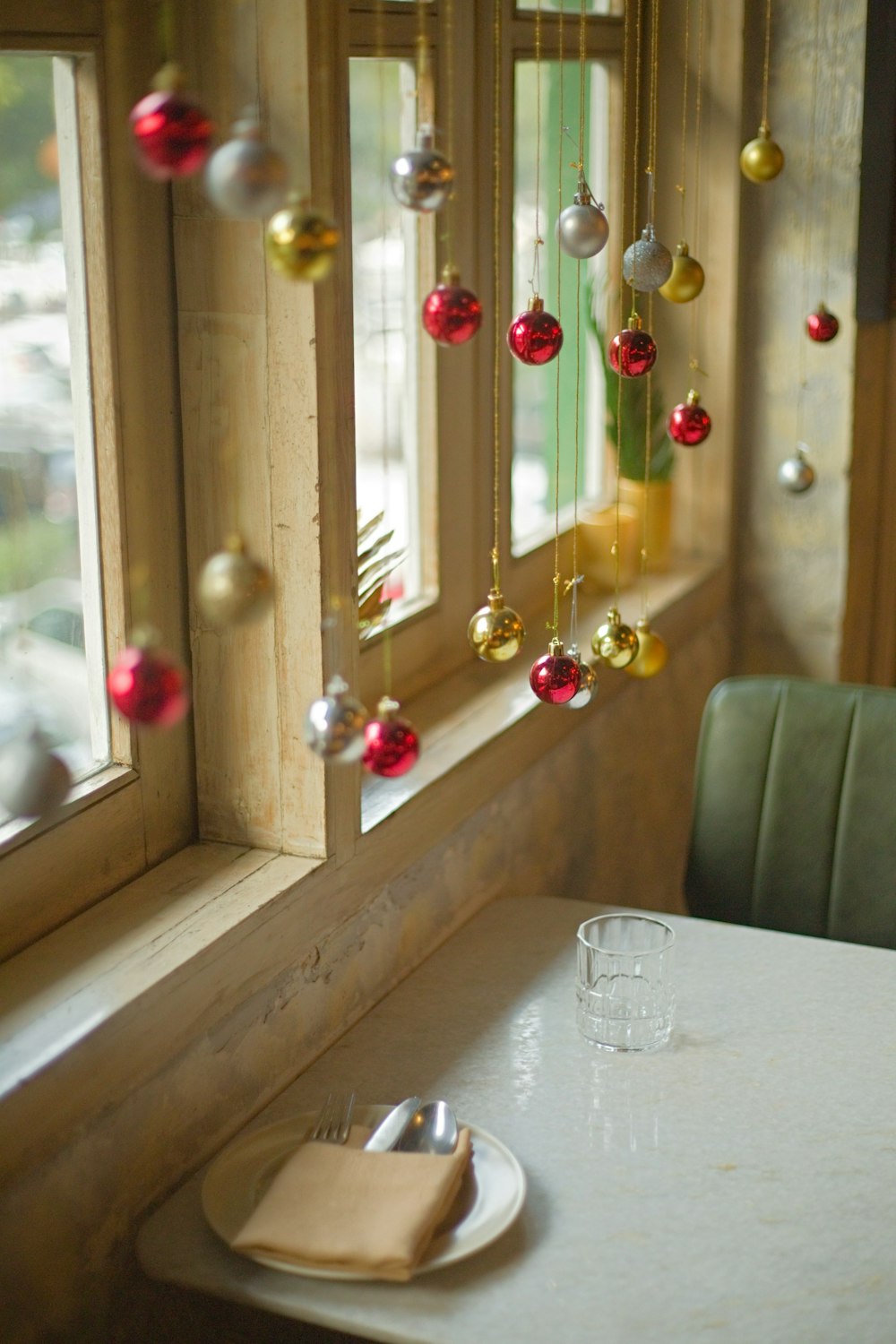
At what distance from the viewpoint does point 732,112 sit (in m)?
2.71

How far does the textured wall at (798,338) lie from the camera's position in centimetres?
269

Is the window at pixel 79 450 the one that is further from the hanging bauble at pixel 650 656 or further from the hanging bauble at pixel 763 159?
the hanging bauble at pixel 763 159

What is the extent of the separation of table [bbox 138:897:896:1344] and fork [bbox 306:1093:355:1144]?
0.06 metres

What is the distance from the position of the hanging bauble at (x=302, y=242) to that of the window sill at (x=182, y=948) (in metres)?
0.65

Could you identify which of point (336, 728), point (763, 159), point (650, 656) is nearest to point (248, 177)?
point (336, 728)

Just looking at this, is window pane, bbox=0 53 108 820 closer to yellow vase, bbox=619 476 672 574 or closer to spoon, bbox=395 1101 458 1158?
spoon, bbox=395 1101 458 1158

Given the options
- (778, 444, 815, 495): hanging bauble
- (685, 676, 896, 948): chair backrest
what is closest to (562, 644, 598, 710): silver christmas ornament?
(685, 676, 896, 948): chair backrest

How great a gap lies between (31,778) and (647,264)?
0.78 meters

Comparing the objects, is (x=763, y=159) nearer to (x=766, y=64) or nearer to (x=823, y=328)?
(x=823, y=328)

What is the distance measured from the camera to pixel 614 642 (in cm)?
153

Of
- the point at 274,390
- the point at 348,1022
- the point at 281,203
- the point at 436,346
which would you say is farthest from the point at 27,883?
the point at 436,346

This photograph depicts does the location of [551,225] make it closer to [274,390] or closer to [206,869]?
[274,390]

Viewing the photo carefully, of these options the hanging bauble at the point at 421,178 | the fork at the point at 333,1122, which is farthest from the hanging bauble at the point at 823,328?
the fork at the point at 333,1122

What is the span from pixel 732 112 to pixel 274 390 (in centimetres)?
160
